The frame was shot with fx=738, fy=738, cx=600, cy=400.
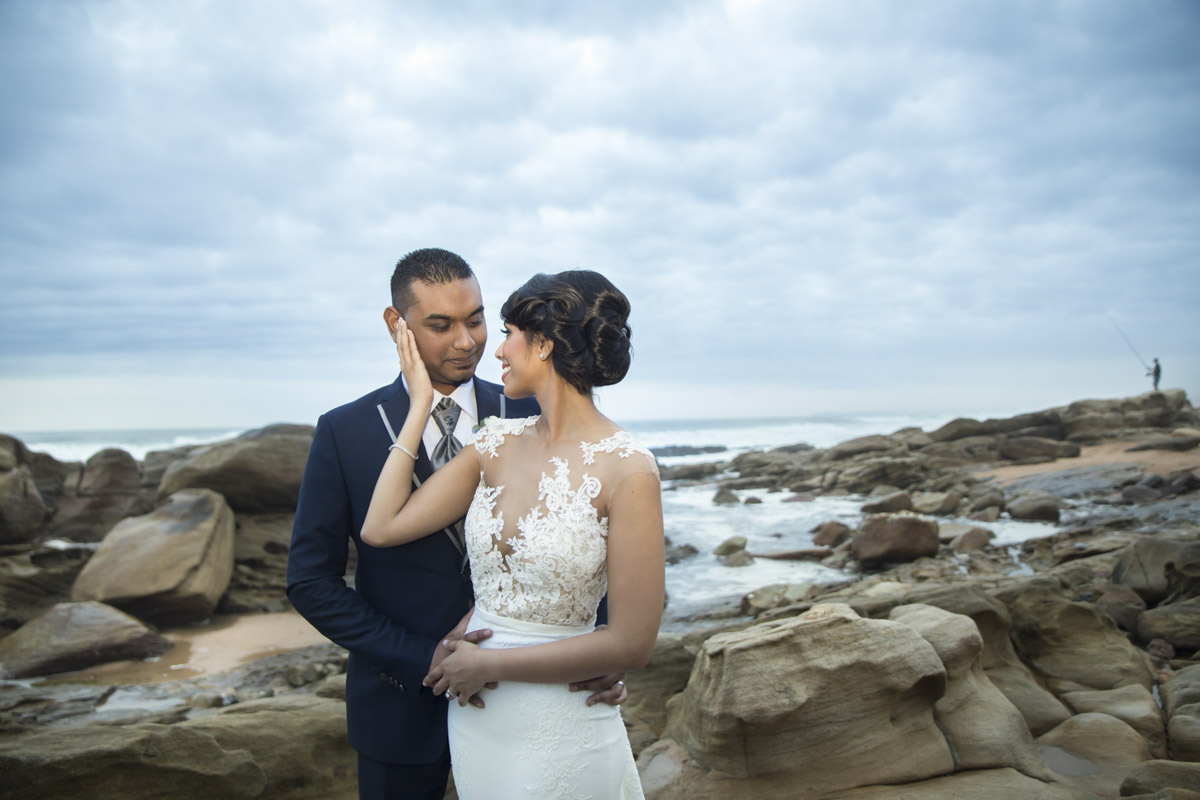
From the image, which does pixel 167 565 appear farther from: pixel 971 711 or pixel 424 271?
pixel 971 711

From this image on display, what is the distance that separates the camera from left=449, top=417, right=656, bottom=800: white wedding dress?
7.25 ft

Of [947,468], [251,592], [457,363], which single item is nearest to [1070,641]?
[457,363]

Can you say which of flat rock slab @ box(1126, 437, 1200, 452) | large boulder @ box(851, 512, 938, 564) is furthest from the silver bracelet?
flat rock slab @ box(1126, 437, 1200, 452)

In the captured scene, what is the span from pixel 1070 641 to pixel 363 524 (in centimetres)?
558

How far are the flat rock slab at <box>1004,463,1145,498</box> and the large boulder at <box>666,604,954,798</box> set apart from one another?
15179 millimetres

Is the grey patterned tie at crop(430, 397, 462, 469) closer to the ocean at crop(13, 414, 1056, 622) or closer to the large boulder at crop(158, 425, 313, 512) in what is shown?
the ocean at crop(13, 414, 1056, 622)

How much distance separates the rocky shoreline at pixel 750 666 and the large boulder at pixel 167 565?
0.03m

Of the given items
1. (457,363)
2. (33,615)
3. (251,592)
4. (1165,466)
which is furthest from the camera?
(1165,466)

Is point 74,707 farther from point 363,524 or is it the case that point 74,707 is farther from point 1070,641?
point 1070,641

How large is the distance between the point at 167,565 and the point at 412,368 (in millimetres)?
8193

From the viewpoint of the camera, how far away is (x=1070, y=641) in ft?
18.5

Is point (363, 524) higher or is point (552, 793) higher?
point (363, 524)

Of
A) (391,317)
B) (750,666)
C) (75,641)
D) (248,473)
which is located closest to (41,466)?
(248,473)

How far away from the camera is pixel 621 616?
2.04 meters
